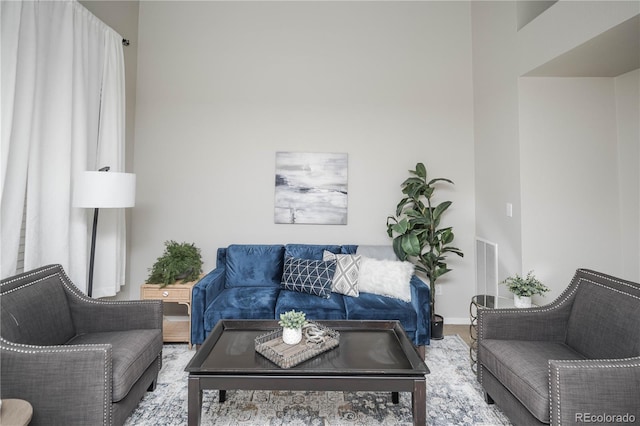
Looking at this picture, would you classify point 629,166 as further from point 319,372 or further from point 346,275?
point 319,372

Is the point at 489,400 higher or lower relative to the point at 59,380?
lower

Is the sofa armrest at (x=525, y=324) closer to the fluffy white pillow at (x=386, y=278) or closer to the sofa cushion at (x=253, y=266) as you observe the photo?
the fluffy white pillow at (x=386, y=278)

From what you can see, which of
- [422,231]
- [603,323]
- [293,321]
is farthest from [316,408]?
[422,231]

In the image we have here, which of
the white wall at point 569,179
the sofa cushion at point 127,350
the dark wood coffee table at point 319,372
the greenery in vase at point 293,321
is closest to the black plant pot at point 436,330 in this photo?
the white wall at point 569,179

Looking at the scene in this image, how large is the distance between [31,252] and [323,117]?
293 cm

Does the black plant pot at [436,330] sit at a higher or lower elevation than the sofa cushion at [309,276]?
lower

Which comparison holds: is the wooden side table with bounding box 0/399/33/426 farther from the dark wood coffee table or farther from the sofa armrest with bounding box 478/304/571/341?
the sofa armrest with bounding box 478/304/571/341

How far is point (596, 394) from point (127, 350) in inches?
95.6

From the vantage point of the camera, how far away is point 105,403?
161 centimetres

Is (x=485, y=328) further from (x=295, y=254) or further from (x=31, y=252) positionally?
(x=31, y=252)

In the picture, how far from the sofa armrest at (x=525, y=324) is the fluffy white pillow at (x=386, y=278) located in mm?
819

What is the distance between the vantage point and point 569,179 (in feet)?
9.36

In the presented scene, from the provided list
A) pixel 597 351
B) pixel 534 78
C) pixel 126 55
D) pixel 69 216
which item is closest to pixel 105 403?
pixel 69 216

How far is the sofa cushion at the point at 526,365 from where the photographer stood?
1.60 metres
